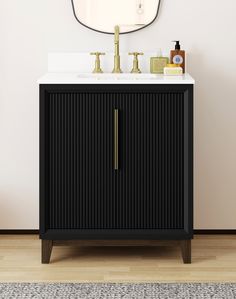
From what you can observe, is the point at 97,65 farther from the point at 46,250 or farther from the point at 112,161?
the point at 46,250

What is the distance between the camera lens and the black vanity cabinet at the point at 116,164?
3.41 meters

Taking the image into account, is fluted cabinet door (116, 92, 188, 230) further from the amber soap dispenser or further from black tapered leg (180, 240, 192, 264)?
the amber soap dispenser

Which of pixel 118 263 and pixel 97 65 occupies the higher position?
pixel 97 65

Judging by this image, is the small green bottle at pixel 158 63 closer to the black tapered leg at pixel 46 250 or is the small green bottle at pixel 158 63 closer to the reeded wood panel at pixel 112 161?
the reeded wood panel at pixel 112 161

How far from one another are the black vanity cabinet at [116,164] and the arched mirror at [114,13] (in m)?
0.62

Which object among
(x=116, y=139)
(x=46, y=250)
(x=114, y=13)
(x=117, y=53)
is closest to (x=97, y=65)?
(x=117, y=53)

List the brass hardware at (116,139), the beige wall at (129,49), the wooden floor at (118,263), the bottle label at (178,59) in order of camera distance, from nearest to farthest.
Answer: the wooden floor at (118,263) < the brass hardware at (116,139) < the bottle label at (178,59) < the beige wall at (129,49)

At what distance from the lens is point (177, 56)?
3795 mm

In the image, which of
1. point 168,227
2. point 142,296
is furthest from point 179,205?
point 142,296

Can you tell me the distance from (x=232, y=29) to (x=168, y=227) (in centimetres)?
113

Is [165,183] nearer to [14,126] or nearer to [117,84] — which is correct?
[117,84]

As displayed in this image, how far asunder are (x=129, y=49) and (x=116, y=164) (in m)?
0.77

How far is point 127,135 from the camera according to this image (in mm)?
3432

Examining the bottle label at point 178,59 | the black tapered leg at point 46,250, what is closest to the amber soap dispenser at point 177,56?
the bottle label at point 178,59
